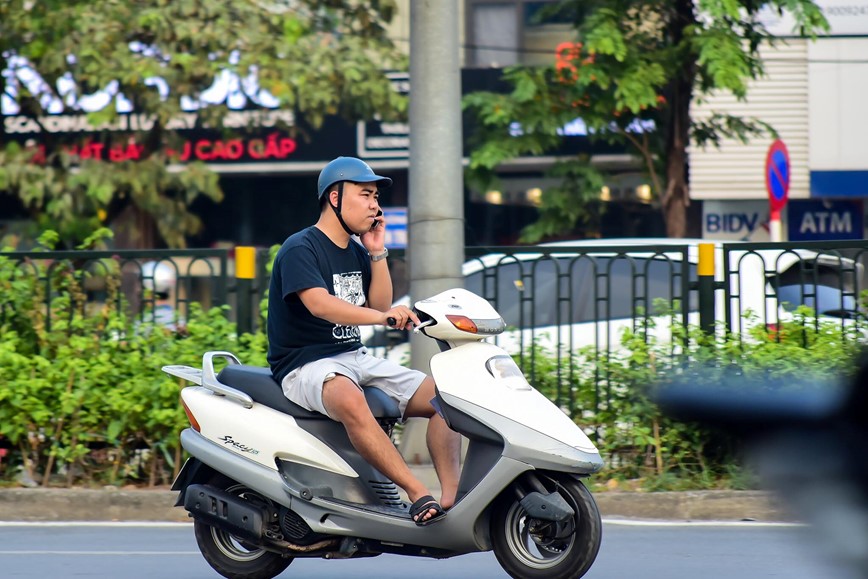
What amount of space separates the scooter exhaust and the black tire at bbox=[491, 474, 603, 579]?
2.90ft

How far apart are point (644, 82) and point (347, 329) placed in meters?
7.90

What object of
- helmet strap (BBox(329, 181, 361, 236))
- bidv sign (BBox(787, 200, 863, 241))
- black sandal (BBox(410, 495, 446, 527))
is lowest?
black sandal (BBox(410, 495, 446, 527))

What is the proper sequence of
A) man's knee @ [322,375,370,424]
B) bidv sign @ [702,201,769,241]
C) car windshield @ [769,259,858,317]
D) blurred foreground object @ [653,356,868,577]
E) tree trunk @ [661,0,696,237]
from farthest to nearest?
bidv sign @ [702,201,769,241], tree trunk @ [661,0,696,237], car windshield @ [769,259,858,317], man's knee @ [322,375,370,424], blurred foreground object @ [653,356,868,577]

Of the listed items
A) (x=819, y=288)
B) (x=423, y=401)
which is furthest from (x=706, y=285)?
(x=423, y=401)

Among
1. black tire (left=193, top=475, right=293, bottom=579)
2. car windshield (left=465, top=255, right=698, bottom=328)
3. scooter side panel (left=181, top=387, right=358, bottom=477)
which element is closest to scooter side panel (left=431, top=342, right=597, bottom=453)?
scooter side panel (left=181, top=387, right=358, bottom=477)

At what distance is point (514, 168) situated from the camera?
19078 mm

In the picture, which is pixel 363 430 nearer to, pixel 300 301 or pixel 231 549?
pixel 300 301

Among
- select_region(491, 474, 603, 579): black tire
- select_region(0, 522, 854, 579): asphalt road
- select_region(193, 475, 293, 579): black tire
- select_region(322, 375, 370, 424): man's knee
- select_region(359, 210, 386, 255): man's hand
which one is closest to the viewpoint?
select_region(491, 474, 603, 579): black tire

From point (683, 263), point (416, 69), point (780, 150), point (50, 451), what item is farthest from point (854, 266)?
point (780, 150)

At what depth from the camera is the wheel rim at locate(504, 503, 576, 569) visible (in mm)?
4699

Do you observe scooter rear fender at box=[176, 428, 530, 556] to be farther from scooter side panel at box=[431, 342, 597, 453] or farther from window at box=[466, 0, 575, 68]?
window at box=[466, 0, 575, 68]

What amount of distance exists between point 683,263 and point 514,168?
1136 cm

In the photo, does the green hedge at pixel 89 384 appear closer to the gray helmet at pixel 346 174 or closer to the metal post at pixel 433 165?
the metal post at pixel 433 165

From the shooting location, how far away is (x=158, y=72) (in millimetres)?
12258
